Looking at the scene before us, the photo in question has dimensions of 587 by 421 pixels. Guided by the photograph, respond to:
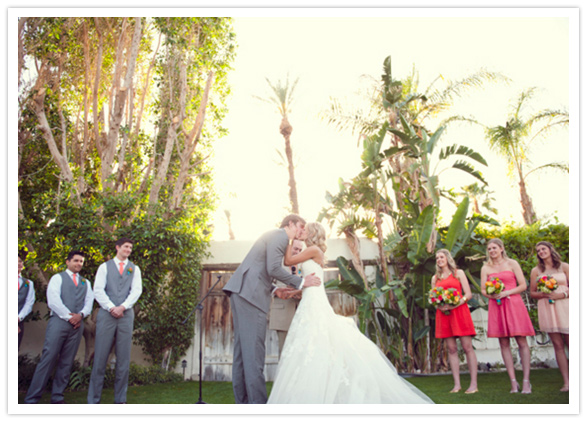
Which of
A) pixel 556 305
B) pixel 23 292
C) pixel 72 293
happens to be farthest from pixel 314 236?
pixel 23 292

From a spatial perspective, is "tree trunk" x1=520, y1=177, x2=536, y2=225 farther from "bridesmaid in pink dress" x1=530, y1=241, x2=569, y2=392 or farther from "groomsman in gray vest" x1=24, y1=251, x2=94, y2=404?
"groomsman in gray vest" x1=24, y1=251, x2=94, y2=404

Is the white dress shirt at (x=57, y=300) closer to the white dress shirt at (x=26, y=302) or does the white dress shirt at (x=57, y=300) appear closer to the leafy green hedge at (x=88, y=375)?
the white dress shirt at (x=26, y=302)

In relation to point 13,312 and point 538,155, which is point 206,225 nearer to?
point 13,312

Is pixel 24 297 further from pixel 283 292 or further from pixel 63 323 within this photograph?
pixel 283 292

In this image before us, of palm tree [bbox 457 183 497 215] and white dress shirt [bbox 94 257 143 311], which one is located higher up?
palm tree [bbox 457 183 497 215]

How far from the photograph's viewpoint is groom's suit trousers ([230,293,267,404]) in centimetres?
338

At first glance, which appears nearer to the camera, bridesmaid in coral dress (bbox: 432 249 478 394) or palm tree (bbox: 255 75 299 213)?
bridesmaid in coral dress (bbox: 432 249 478 394)

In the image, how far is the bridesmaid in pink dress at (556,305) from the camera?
4.38 m

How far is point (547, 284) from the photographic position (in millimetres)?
4402

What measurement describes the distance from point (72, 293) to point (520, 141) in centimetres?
946

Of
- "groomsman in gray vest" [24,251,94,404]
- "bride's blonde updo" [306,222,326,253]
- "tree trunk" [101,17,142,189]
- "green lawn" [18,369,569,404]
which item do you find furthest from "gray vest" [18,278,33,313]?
"bride's blonde updo" [306,222,326,253]

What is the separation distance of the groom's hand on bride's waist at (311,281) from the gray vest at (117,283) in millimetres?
2177
